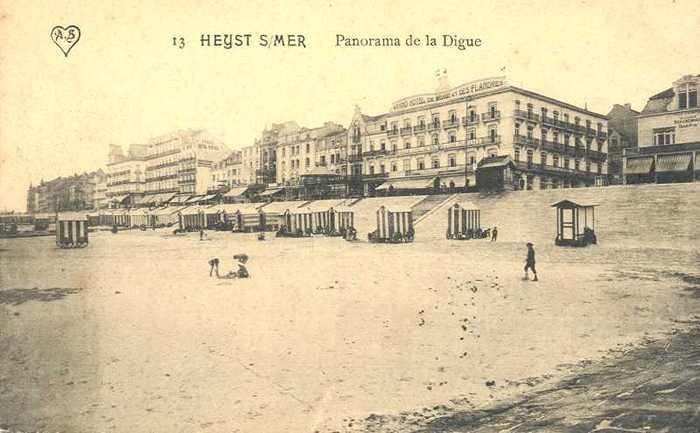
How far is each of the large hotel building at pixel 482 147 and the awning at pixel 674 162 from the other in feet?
9.60

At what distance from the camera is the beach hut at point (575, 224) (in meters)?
10.2

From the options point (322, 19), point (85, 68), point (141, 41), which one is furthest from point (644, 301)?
point (85, 68)

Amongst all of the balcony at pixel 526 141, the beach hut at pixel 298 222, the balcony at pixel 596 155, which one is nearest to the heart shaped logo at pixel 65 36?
the beach hut at pixel 298 222

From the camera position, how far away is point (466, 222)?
12672 millimetres

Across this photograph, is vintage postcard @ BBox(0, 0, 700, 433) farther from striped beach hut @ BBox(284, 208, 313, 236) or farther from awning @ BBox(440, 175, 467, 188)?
awning @ BBox(440, 175, 467, 188)

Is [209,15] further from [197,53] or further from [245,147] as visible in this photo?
[245,147]

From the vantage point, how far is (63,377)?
4531mm

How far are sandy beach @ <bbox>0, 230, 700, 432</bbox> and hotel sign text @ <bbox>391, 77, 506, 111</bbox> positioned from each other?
10.4 ft

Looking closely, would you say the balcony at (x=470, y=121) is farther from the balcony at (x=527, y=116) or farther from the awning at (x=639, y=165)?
the awning at (x=639, y=165)

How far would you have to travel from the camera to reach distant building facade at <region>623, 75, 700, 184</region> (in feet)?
20.6

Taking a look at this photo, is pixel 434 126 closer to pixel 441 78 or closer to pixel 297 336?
pixel 441 78

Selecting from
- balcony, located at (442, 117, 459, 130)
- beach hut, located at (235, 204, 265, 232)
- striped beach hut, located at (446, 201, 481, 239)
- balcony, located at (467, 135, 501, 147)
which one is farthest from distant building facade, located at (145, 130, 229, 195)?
balcony, located at (467, 135, 501, 147)

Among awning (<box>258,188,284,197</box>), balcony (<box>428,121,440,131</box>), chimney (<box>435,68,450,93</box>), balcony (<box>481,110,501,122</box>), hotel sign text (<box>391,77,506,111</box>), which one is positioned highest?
balcony (<box>481,110,501,122</box>)

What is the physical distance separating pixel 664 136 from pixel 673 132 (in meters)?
0.33
